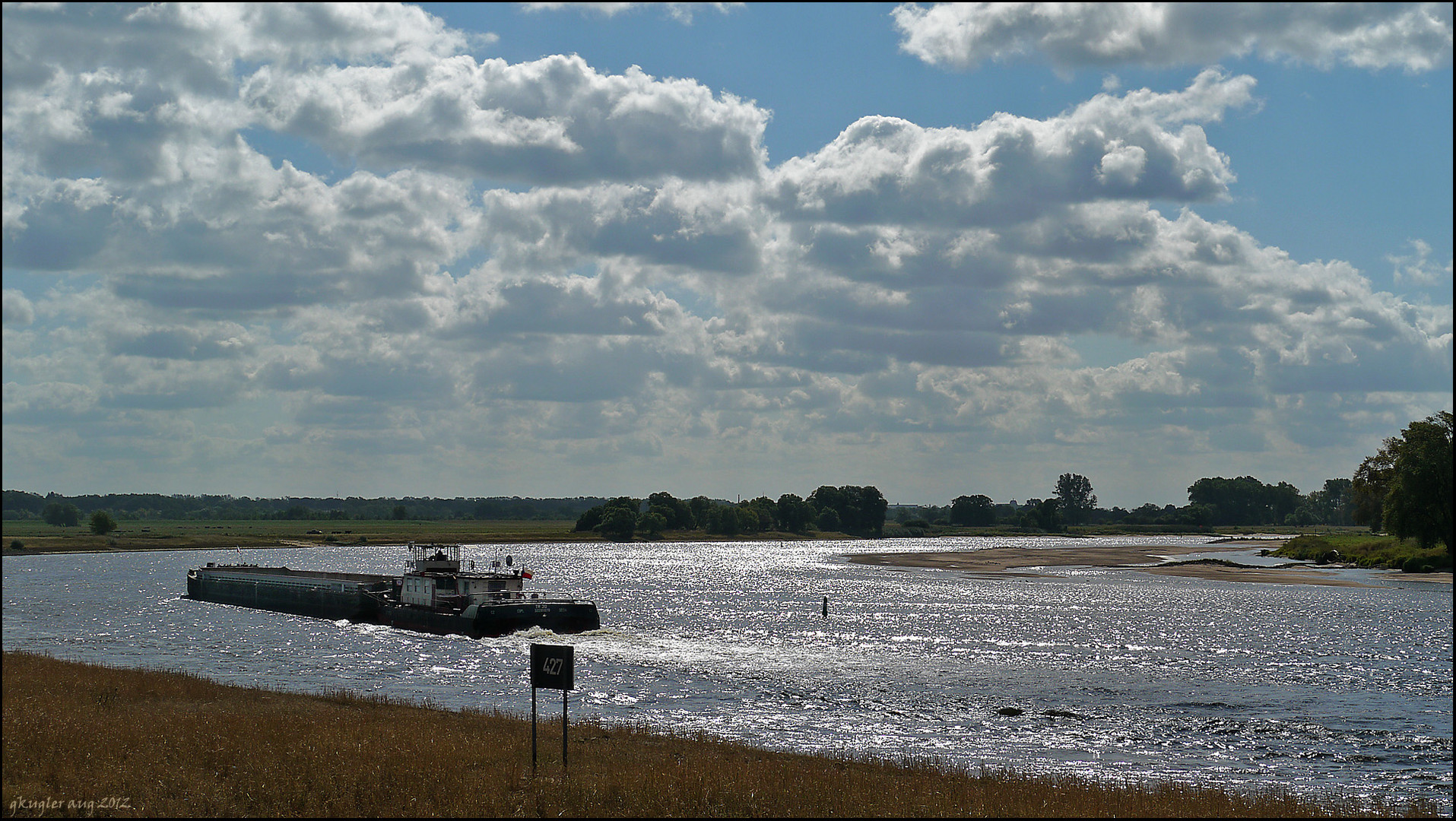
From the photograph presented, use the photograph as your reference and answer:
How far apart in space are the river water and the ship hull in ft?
5.48

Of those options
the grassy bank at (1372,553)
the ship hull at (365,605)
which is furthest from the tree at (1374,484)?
the ship hull at (365,605)

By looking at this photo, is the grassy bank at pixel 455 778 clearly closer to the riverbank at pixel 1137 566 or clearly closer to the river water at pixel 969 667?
the river water at pixel 969 667

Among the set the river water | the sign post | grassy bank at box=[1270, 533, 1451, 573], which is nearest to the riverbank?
grassy bank at box=[1270, 533, 1451, 573]

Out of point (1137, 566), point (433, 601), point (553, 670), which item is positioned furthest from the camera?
point (1137, 566)

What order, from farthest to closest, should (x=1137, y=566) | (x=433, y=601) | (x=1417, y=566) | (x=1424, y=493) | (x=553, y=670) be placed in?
(x=1137, y=566) < (x=1417, y=566) < (x=1424, y=493) < (x=433, y=601) < (x=553, y=670)

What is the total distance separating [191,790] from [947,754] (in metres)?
21.9

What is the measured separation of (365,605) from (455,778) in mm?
68534

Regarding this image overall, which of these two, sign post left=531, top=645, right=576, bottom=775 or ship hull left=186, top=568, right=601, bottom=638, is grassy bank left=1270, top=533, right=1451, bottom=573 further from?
sign post left=531, top=645, right=576, bottom=775

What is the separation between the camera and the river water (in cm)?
3616

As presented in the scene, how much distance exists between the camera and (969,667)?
186 feet

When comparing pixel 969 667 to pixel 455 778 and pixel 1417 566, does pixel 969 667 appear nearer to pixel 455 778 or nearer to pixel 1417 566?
pixel 455 778

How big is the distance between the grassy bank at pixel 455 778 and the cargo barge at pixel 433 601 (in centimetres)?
4022

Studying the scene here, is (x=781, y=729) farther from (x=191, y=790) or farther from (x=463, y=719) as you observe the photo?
(x=191, y=790)

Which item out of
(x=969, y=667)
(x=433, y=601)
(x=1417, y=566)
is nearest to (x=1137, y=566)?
(x=1417, y=566)
